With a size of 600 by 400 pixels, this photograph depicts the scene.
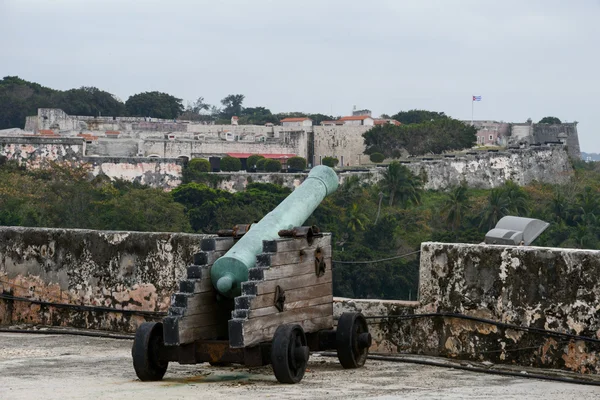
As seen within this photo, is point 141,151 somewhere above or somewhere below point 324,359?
above

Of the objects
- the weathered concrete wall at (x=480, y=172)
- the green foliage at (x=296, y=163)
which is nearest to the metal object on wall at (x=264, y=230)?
the weathered concrete wall at (x=480, y=172)

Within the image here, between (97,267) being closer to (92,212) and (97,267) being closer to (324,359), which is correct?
(324,359)

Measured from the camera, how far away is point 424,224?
5497cm

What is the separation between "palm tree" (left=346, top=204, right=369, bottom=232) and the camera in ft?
Answer: 172

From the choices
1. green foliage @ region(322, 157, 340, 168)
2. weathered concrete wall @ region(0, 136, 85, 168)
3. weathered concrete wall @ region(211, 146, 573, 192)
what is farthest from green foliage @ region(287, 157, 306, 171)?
weathered concrete wall @ region(0, 136, 85, 168)

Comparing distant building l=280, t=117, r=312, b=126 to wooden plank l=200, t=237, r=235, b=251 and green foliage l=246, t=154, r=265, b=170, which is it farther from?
wooden plank l=200, t=237, r=235, b=251

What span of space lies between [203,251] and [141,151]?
201 ft

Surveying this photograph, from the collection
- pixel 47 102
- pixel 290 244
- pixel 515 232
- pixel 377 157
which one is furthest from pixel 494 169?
pixel 290 244

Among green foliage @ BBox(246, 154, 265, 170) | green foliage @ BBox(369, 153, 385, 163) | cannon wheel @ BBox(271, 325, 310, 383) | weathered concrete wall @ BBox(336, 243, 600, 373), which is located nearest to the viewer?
cannon wheel @ BBox(271, 325, 310, 383)

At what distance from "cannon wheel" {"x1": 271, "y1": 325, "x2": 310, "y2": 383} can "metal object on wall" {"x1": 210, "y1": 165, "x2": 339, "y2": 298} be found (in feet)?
1.20

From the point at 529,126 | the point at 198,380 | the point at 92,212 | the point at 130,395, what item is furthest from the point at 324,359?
the point at 529,126

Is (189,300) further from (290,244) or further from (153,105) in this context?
(153,105)

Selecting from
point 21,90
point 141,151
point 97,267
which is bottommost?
point 97,267

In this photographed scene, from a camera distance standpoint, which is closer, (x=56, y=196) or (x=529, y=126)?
(x=56, y=196)
